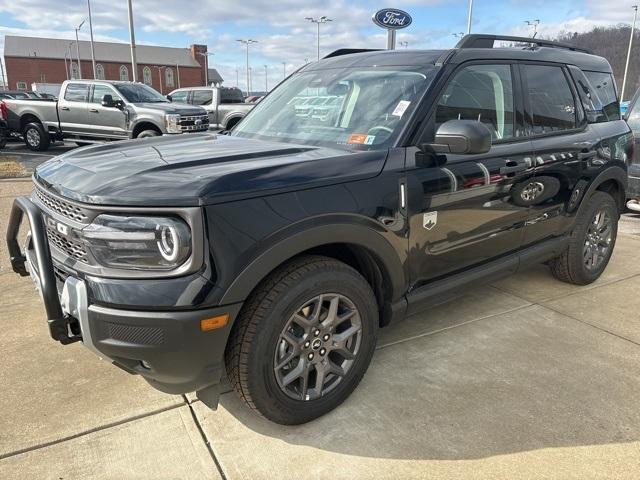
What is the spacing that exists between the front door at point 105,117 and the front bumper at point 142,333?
10727mm

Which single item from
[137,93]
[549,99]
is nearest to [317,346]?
[549,99]

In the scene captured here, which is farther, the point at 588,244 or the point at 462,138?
the point at 588,244

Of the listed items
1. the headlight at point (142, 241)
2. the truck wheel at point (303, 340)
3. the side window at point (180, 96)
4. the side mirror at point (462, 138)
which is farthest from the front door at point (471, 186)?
the side window at point (180, 96)

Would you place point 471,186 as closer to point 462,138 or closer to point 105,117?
point 462,138

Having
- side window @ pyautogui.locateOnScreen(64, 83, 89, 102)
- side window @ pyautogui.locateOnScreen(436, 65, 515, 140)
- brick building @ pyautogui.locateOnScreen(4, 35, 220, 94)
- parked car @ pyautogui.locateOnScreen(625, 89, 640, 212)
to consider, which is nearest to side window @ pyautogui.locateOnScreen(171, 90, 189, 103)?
side window @ pyautogui.locateOnScreen(64, 83, 89, 102)

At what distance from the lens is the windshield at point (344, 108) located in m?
2.87

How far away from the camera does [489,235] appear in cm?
329

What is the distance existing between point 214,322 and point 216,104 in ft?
44.8

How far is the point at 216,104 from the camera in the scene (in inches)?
583

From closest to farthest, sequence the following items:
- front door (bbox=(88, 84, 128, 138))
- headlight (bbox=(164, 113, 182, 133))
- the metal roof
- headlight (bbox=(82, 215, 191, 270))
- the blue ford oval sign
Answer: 1. headlight (bbox=(82, 215, 191, 270))
2. the blue ford oval sign
3. headlight (bbox=(164, 113, 182, 133))
4. front door (bbox=(88, 84, 128, 138))
5. the metal roof

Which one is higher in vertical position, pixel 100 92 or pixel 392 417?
pixel 100 92

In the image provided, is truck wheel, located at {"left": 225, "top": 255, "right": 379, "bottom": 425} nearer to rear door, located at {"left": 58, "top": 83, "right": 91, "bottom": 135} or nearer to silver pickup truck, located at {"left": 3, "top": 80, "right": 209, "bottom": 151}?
silver pickup truck, located at {"left": 3, "top": 80, "right": 209, "bottom": 151}

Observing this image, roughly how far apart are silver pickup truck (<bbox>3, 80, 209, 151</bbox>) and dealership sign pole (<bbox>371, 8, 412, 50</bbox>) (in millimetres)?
5029

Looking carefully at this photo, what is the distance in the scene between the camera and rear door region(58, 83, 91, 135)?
42.1 ft
